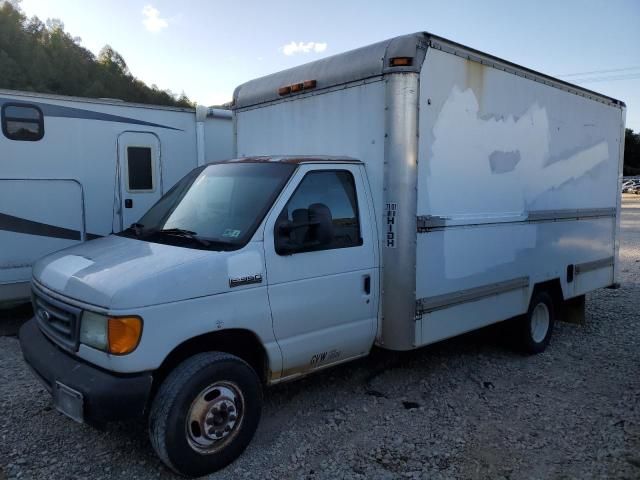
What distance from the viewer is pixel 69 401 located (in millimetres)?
3223

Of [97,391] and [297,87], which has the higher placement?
[297,87]

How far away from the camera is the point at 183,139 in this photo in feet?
26.4

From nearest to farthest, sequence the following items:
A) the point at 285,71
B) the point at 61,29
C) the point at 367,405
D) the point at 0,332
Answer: the point at 367,405, the point at 285,71, the point at 0,332, the point at 61,29

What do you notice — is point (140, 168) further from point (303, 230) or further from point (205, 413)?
point (205, 413)

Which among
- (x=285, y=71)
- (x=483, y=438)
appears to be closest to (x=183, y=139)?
(x=285, y=71)

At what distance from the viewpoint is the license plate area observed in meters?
3.14

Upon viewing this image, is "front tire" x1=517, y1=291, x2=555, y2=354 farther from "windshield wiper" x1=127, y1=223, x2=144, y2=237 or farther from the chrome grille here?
the chrome grille

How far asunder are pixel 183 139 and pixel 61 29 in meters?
48.2

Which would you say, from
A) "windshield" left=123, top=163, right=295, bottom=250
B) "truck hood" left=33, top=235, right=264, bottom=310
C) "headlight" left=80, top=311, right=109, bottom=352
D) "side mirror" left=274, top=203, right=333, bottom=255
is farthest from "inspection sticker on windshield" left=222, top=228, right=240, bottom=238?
"headlight" left=80, top=311, right=109, bottom=352

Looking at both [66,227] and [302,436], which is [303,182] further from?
[66,227]

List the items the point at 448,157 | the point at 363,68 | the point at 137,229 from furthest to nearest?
the point at 448,157
the point at 363,68
the point at 137,229

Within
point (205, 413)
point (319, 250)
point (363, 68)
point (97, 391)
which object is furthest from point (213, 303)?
point (363, 68)

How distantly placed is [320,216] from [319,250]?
28 cm

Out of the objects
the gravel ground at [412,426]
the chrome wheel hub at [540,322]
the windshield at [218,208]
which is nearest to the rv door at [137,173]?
the gravel ground at [412,426]
